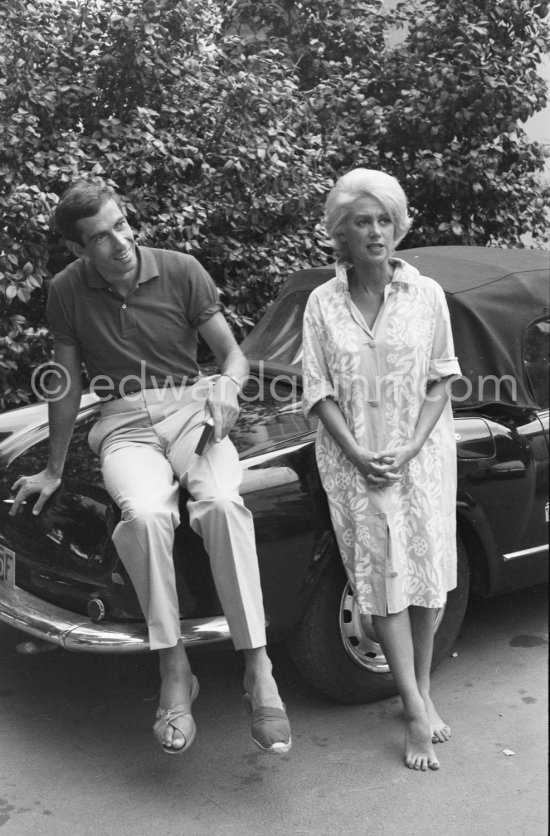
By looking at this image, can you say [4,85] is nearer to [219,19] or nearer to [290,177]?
[290,177]

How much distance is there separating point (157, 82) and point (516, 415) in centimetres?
351

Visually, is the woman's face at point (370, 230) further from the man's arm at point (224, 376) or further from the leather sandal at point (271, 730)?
the leather sandal at point (271, 730)

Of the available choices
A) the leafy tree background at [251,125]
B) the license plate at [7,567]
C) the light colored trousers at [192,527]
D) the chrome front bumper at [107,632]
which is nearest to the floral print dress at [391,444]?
the light colored trousers at [192,527]

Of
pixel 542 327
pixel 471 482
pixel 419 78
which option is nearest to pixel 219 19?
pixel 419 78

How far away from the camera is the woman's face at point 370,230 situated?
3.29m

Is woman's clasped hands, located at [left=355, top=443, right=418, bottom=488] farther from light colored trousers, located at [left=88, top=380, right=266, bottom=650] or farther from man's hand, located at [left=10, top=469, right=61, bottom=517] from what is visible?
man's hand, located at [left=10, top=469, right=61, bottom=517]

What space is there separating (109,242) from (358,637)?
1.69 metres

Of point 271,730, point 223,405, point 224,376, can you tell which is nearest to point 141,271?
point 224,376

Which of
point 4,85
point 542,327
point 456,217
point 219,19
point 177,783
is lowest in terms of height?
point 177,783

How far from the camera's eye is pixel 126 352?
11.7 feet

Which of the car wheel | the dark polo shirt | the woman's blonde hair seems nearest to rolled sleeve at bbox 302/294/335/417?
the woman's blonde hair

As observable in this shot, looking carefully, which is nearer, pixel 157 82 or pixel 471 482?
pixel 471 482

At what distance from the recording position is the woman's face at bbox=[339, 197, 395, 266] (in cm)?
329

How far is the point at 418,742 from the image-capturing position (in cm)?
328
